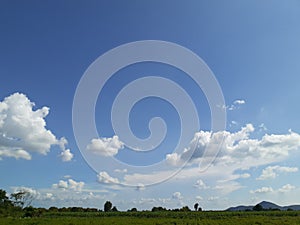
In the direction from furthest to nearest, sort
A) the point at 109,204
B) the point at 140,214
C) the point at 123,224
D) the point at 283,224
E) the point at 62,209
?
the point at 109,204 < the point at 62,209 < the point at 140,214 < the point at 123,224 < the point at 283,224

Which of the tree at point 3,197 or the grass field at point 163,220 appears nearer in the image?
the grass field at point 163,220

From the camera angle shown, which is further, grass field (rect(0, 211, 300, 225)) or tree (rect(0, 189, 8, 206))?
tree (rect(0, 189, 8, 206))

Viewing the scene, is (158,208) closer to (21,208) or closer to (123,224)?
(21,208)

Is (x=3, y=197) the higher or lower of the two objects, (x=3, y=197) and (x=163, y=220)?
the higher

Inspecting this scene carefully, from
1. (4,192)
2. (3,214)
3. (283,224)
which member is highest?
(4,192)

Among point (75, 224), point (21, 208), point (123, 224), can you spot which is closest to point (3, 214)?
point (21, 208)

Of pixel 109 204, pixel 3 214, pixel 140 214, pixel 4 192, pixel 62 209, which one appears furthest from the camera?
pixel 109 204

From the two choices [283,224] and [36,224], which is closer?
[283,224]

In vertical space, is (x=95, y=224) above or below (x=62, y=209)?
below

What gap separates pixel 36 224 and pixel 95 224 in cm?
763

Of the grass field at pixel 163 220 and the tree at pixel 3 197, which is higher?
the tree at pixel 3 197

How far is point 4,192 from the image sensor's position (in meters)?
82.4

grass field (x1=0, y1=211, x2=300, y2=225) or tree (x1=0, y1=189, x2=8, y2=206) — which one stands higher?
tree (x1=0, y1=189, x2=8, y2=206)

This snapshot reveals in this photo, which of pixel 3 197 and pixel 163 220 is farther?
pixel 3 197
